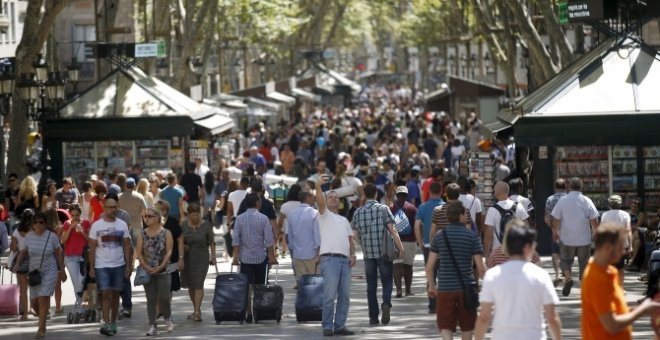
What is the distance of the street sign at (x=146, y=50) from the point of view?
31.1 m

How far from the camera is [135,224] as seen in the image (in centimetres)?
2098

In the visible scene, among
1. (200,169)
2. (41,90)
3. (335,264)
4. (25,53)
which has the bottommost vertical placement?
(335,264)

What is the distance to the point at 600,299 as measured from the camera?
9.02 m

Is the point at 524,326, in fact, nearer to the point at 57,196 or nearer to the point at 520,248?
the point at 520,248

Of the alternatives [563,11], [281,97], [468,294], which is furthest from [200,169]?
[281,97]

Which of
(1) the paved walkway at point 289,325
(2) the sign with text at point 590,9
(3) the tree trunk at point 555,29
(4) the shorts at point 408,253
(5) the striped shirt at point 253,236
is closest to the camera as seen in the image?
(1) the paved walkway at point 289,325

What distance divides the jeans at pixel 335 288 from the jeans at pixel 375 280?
0.58 metres

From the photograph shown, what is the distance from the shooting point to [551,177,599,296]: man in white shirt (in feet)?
61.6

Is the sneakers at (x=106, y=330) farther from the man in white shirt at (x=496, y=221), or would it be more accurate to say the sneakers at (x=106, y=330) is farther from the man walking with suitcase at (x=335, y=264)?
the man in white shirt at (x=496, y=221)

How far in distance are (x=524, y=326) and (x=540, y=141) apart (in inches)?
576

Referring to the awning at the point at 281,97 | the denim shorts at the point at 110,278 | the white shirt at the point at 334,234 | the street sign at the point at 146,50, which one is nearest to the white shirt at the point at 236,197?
the denim shorts at the point at 110,278

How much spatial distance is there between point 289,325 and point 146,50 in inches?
585

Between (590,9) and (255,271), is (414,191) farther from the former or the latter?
(255,271)

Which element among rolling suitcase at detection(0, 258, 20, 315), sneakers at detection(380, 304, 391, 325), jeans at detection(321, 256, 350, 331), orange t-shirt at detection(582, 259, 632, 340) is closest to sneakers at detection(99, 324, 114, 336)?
jeans at detection(321, 256, 350, 331)
